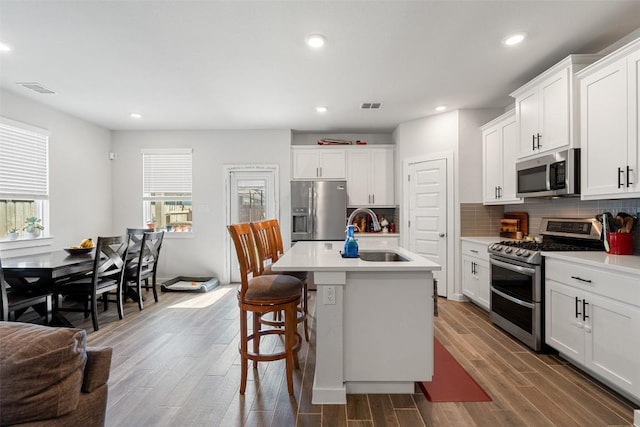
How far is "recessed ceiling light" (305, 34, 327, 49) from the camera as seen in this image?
2.52m

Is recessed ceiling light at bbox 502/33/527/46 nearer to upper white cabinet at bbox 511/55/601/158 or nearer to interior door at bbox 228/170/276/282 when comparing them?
upper white cabinet at bbox 511/55/601/158

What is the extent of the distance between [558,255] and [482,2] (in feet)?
6.42

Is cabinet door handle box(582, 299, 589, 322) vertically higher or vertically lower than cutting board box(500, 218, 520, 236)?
lower

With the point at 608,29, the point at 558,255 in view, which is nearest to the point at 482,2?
the point at 608,29

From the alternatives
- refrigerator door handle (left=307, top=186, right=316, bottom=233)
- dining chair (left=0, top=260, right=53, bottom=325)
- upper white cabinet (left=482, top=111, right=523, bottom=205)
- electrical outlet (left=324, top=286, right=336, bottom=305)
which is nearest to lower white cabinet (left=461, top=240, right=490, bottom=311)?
upper white cabinet (left=482, top=111, right=523, bottom=205)

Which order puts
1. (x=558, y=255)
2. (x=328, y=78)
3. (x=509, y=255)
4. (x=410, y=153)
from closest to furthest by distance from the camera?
1. (x=558, y=255)
2. (x=509, y=255)
3. (x=328, y=78)
4. (x=410, y=153)

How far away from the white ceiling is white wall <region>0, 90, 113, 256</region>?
25 centimetres

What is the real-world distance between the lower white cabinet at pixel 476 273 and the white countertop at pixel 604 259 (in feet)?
3.49

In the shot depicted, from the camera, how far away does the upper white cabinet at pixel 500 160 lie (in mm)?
3625

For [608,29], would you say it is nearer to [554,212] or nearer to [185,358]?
[554,212]

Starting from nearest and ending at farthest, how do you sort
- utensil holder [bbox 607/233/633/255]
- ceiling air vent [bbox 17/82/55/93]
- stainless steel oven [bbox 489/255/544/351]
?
utensil holder [bbox 607/233/633/255] < stainless steel oven [bbox 489/255/544/351] < ceiling air vent [bbox 17/82/55/93]

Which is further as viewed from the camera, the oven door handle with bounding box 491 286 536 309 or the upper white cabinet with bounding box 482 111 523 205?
the upper white cabinet with bounding box 482 111 523 205

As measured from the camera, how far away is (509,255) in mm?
3025

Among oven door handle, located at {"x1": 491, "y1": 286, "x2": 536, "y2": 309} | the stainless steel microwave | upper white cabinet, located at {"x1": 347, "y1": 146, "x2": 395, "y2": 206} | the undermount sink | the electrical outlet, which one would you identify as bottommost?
oven door handle, located at {"x1": 491, "y1": 286, "x2": 536, "y2": 309}
